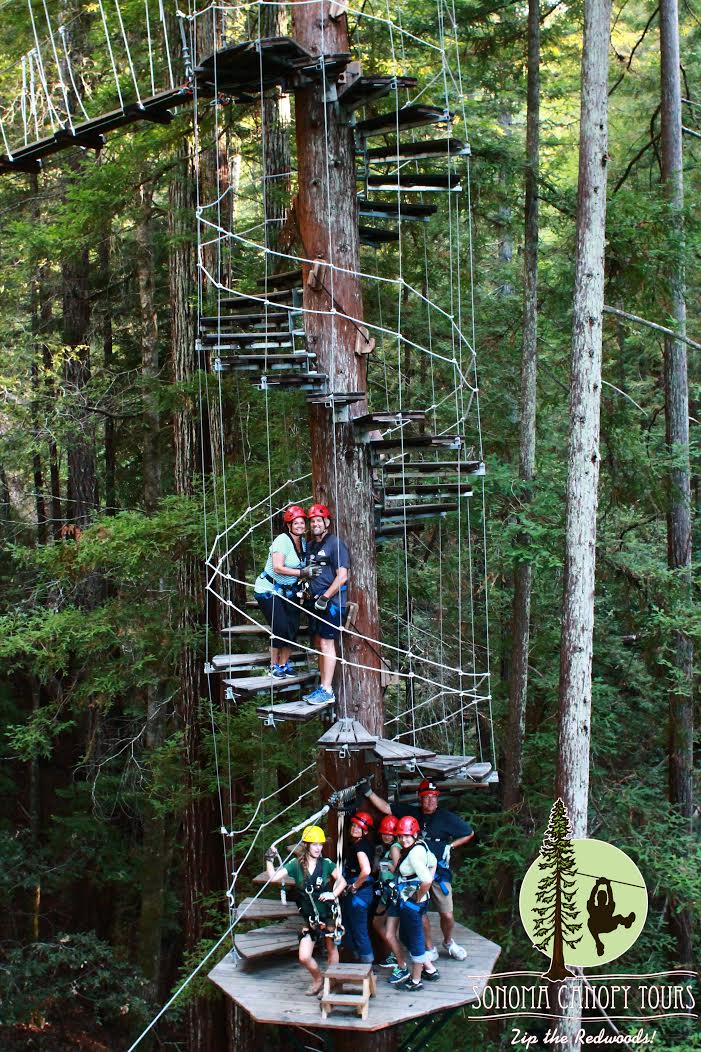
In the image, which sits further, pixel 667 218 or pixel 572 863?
pixel 667 218

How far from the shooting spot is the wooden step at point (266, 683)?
23.7ft

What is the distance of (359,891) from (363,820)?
461 mm

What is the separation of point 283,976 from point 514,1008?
3.73m

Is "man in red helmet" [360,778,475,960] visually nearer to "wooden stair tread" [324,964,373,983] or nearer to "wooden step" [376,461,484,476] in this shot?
"wooden stair tread" [324,964,373,983]

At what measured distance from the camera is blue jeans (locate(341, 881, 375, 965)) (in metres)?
7.55

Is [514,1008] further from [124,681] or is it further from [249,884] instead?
[124,681]

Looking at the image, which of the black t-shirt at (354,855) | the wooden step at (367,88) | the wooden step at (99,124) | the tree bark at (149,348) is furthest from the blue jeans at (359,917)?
the tree bark at (149,348)

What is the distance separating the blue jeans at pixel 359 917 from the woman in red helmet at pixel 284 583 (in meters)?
1.53

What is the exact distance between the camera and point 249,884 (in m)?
11.9

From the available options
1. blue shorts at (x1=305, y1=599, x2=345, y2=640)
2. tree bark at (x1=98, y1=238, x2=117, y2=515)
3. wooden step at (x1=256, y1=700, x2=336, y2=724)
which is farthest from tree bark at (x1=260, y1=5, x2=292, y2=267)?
wooden step at (x1=256, y1=700, x2=336, y2=724)

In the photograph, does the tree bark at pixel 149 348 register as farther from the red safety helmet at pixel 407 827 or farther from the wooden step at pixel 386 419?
the red safety helmet at pixel 407 827

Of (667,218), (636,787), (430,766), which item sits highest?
(667,218)

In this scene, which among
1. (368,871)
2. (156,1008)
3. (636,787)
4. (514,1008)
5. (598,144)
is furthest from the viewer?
(156,1008)

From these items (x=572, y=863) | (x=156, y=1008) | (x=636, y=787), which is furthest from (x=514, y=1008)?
(x=156, y=1008)
